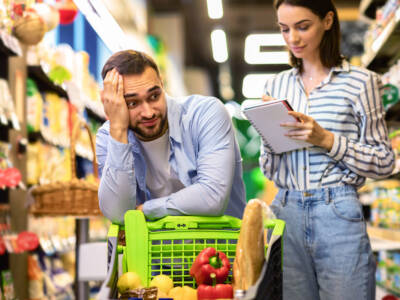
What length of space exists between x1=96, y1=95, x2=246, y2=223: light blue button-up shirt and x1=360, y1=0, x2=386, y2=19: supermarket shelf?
3671mm

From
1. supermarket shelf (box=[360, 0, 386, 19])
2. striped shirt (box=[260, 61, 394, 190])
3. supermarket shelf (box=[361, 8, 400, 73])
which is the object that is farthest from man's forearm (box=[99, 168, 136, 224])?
supermarket shelf (box=[360, 0, 386, 19])

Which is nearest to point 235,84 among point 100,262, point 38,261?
point 38,261

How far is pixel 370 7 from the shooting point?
562 cm

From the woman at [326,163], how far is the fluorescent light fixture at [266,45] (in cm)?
865

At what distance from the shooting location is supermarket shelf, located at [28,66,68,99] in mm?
4445

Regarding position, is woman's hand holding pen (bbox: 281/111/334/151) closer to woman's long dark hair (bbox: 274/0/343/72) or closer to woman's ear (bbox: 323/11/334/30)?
woman's long dark hair (bbox: 274/0/343/72)

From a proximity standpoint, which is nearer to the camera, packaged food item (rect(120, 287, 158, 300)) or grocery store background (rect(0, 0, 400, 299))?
packaged food item (rect(120, 287, 158, 300))

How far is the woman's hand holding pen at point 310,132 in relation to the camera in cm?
220

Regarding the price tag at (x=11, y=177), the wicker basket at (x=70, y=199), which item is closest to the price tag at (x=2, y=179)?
the price tag at (x=11, y=177)

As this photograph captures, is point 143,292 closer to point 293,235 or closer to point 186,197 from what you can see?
point 186,197

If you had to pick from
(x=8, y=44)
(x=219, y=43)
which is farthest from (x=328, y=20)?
(x=219, y=43)

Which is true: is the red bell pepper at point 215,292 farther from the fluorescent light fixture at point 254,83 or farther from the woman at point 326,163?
the fluorescent light fixture at point 254,83

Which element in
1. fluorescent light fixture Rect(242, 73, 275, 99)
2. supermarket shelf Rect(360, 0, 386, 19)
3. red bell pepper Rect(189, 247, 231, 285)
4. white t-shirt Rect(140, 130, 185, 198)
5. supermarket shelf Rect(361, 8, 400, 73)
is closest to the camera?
red bell pepper Rect(189, 247, 231, 285)

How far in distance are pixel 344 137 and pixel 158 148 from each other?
0.71 m
